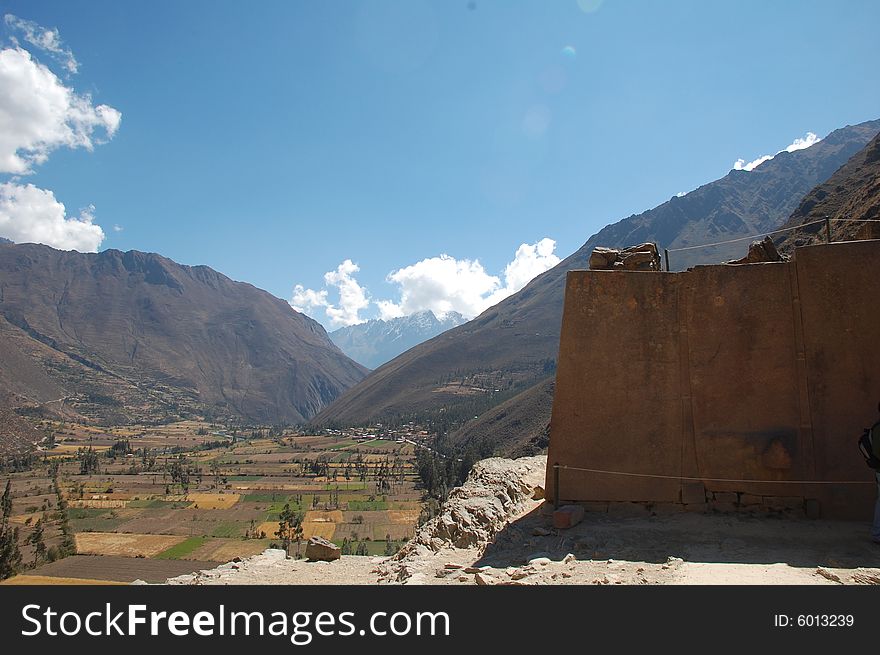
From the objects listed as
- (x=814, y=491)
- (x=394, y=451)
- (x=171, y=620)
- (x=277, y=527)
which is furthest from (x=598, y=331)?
(x=394, y=451)

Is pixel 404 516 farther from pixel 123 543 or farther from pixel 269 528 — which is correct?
pixel 123 543

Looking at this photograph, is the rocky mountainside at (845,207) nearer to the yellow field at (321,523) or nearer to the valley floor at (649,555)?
the valley floor at (649,555)

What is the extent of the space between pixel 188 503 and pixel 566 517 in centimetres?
9274

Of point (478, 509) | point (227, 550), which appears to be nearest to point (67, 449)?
point (227, 550)

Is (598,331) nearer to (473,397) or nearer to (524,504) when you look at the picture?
(524,504)

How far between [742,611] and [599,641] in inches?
65.2

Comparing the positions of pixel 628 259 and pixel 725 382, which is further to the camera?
A: pixel 628 259

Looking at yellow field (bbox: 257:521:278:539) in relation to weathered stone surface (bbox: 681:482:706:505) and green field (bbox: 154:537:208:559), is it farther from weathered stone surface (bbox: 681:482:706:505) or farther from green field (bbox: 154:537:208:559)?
weathered stone surface (bbox: 681:482:706:505)

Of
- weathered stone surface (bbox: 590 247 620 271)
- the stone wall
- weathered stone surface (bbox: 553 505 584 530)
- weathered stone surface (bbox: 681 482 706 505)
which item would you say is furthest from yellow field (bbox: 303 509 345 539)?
weathered stone surface (bbox: 681 482 706 505)

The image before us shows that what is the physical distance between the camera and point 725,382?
32.7 feet

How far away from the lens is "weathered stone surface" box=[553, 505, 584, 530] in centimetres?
951

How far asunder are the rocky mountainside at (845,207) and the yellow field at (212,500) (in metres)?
84.4

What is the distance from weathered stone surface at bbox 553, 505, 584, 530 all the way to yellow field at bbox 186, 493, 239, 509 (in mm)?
86962

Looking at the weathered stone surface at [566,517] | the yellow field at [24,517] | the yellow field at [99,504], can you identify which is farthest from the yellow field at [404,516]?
the weathered stone surface at [566,517]
